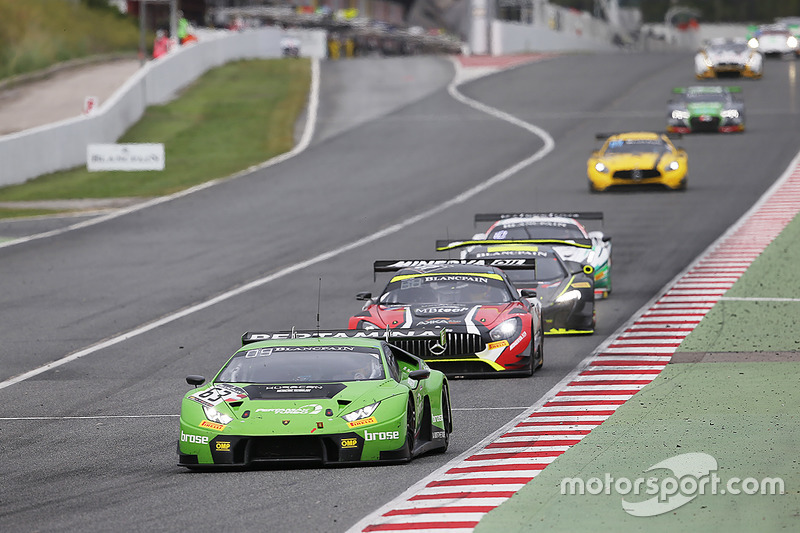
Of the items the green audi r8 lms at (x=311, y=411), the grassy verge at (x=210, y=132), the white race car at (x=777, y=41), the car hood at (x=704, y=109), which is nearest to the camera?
the green audi r8 lms at (x=311, y=411)

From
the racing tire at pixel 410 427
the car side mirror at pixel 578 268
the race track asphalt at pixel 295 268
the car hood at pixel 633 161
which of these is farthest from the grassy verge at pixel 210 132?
the racing tire at pixel 410 427

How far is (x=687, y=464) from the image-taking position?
1159 centimetres

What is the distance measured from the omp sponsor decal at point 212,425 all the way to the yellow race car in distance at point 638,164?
28442mm

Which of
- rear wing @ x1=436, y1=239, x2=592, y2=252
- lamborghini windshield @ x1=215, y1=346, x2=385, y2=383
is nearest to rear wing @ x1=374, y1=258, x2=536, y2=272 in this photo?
rear wing @ x1=436, y1=239, x2=592, y2=252

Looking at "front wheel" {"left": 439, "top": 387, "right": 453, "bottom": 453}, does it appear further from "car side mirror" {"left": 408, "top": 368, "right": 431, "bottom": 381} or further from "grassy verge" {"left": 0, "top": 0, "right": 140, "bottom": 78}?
"grassy verge" {"left": 0, "top": 0, "right": 140, "bottom": 78}

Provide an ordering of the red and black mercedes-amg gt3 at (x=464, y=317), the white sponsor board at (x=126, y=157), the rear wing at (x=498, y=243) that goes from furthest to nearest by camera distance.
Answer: the white sponsor board at (x=126, y=157), the rear wing at (x=498, y=243), the red and black mercedes-amg gt3 at (x=464, y=317)

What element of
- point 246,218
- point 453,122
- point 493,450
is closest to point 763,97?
point 453,122

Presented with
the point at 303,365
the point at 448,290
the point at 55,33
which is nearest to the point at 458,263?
the point at 448,290

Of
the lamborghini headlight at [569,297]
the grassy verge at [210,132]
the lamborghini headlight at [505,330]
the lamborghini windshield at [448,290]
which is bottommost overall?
the grassy verge at [210,132]

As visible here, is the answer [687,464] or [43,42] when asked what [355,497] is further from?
[43,42]

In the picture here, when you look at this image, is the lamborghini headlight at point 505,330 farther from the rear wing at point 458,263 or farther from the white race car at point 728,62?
the white race car at point 728,62

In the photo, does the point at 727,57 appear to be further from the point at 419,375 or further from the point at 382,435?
the point at 382,435

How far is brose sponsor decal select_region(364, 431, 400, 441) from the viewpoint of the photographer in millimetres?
11844

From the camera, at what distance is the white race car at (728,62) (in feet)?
206
